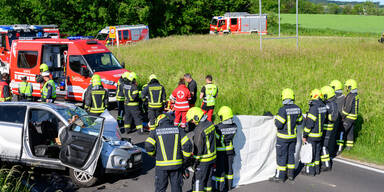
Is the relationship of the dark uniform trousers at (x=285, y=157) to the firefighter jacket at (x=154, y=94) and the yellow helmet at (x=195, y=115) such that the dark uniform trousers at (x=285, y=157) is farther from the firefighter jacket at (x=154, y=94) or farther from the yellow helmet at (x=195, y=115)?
the firefighter jacket at (x=154, y=94)

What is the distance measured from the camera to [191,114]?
249 inches

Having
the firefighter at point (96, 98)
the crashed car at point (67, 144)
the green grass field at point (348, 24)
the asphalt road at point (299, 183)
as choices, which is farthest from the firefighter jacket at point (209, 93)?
the green grass field at point (348, 24)

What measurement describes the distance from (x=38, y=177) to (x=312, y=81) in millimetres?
11050

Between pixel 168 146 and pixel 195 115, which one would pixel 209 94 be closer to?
pixel 195 115

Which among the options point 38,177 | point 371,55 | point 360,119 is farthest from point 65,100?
point 371,55

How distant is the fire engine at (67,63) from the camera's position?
1378 centimetres

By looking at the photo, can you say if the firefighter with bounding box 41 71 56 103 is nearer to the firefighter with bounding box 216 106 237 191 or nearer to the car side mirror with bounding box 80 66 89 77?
the car side mirror with bounding box 80 66 89 77

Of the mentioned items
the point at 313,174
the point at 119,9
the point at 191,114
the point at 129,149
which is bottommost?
the point at 313,174

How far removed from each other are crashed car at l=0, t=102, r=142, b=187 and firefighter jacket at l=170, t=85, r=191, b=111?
3.07 metres

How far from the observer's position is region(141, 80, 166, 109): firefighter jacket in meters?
10.8

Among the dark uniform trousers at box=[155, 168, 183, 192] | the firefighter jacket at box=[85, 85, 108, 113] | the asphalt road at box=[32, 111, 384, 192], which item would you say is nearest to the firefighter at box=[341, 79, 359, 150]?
the asphalt road at box=[32, 111, 384, 192]

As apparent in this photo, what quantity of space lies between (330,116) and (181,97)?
13.6 ft

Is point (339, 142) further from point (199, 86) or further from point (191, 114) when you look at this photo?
point (199, 86)

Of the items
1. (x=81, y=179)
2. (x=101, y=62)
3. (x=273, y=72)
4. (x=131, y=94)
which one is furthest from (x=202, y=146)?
(x=273, y=72)
